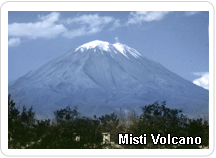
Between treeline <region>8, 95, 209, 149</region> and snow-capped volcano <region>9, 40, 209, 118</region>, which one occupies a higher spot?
snow-capped volcano <region>9, 40, 209, 118</region>

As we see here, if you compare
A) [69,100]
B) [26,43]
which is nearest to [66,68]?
[69,100]

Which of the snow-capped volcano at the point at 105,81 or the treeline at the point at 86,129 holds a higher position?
the snow-capped volcano at the point at 105,81

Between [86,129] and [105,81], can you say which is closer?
[86,129]

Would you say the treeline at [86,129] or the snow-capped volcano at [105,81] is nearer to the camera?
the treeline at [86,129]

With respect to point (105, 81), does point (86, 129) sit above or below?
below
